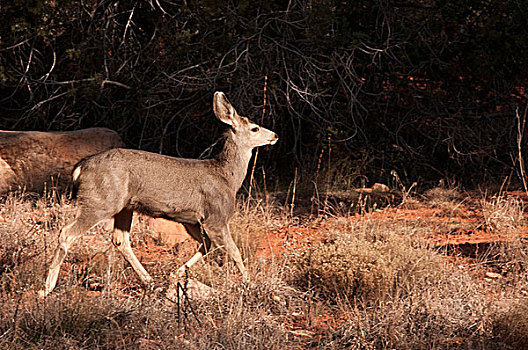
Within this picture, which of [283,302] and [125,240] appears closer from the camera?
[283,302]

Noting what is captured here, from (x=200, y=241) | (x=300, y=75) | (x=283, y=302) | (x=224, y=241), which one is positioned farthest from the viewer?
(x=300, y=75)

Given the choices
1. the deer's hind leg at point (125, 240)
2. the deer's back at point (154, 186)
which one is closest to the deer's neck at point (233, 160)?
the deer's back at point (154, 186)

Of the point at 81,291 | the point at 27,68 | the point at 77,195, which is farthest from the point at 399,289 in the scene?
the point at 27,68

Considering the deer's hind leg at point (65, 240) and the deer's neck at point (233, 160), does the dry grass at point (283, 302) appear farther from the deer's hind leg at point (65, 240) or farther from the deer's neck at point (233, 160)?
the deer's neck at point (233, 160)

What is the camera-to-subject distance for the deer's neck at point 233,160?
24.4 feet

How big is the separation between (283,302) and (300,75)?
6.23 m

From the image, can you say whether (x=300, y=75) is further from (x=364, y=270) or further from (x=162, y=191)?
(x=364, y=270)

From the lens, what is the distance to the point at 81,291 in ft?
17.3

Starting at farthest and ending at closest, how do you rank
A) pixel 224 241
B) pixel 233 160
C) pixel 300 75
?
pixel 300 75 < pixel 233 160 < pixel 224 241

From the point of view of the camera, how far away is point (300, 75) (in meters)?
11.5

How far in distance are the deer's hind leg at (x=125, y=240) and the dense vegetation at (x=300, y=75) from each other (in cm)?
402

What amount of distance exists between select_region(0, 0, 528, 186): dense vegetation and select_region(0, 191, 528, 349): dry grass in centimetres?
411

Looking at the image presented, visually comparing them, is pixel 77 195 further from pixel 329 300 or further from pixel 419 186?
pixel 419 186

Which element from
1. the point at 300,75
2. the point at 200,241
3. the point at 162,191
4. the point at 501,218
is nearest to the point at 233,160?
the point at 200,241
